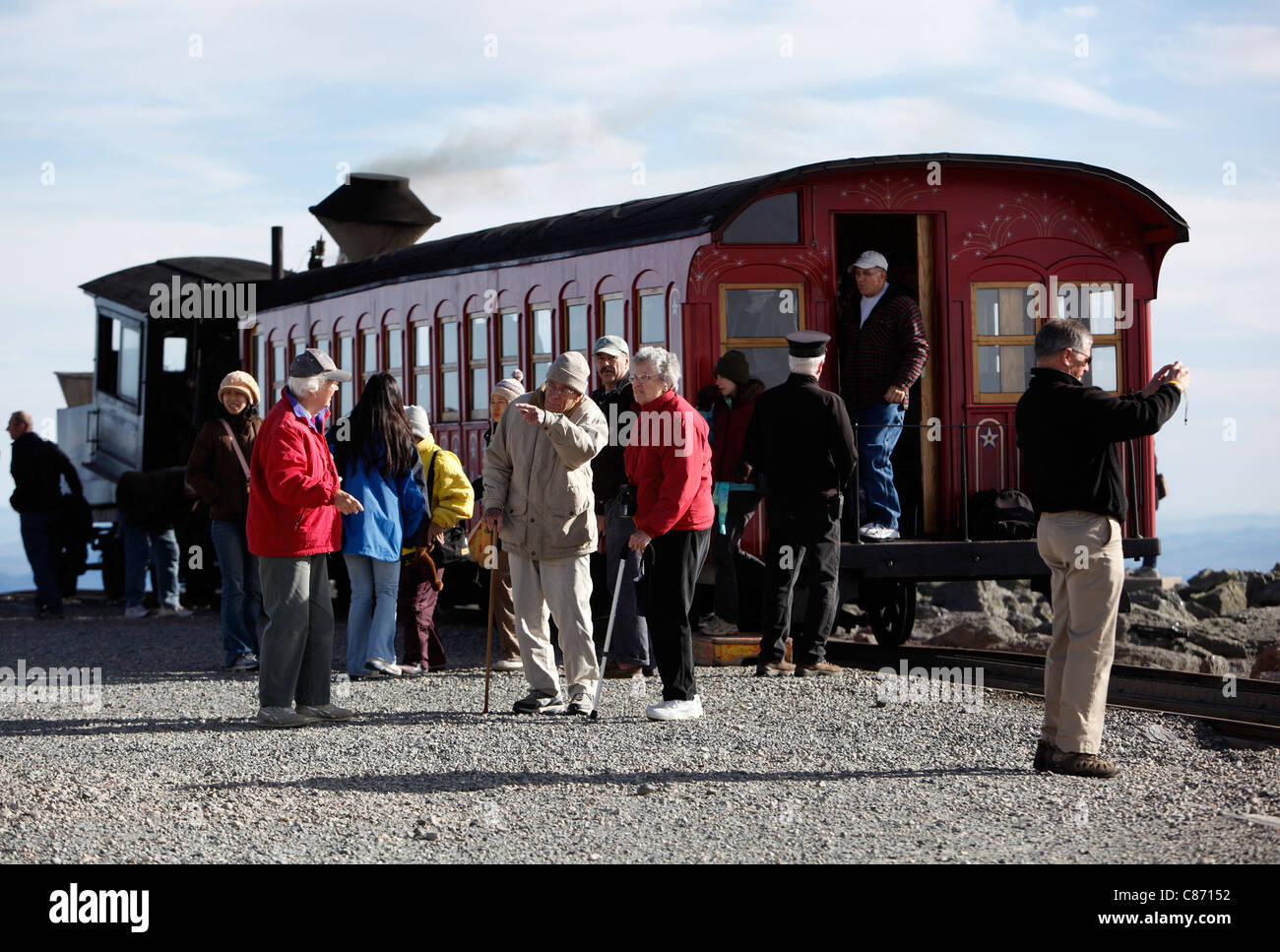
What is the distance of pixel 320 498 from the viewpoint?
8.44 meters

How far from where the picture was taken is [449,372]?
14.4 meters

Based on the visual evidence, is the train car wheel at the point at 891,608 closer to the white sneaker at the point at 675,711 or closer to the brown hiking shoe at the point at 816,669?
the brown hiking shoe at the point at 816,669

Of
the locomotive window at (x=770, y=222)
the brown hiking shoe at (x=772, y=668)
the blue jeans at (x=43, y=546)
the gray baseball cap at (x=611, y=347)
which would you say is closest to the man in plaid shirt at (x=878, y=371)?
the locomotive window at (x=770, y=222)

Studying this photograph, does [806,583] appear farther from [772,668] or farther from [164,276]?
[164,276]

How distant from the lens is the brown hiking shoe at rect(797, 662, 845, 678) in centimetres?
1037

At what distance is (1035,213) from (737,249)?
219 centimetres

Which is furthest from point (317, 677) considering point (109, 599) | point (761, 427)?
point (109, 599)

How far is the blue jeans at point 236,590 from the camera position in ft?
37.1

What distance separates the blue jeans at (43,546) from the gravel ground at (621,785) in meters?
6.59

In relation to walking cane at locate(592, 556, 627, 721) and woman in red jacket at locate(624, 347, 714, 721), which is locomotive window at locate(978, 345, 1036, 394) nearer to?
walking cane at locate(592, 556, 627, 721)

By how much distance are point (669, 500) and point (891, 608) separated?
15.6 feet

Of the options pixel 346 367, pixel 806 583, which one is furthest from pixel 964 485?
pixel 346 367

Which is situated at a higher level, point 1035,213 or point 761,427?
point 1035,213
